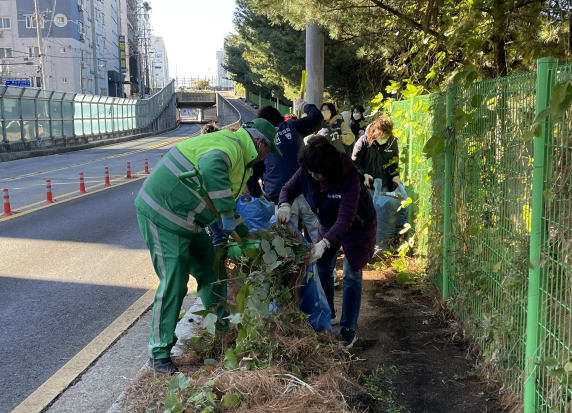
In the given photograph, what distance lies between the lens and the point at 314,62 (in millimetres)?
8938

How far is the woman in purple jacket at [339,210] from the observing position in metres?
3.90

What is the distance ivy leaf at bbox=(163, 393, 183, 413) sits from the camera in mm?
2987

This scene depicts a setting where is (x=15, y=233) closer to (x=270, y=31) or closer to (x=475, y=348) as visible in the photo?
(x=475, y=348)

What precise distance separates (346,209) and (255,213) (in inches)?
60.2

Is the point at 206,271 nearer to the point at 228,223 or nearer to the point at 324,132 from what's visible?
the point at 228,223

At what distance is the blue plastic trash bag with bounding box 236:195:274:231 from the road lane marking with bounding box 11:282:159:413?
1372 millimetres

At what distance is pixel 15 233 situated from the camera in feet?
29.6

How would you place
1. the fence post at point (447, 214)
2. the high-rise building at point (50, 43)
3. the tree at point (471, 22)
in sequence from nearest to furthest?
1. the fence post at point (447, 214)
2. the tree at point (471, 22)
3. the high-rise building at point (50, 43)

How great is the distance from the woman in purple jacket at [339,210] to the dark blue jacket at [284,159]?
1.35 metres

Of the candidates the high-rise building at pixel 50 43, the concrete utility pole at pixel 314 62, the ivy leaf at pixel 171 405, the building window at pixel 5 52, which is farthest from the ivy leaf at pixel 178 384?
the building window at pixel 5 52

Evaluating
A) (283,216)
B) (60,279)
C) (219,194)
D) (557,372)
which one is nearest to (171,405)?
(219,194)

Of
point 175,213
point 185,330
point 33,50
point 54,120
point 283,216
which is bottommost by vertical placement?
point 185,330

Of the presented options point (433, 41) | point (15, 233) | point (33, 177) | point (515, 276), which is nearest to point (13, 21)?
point (33, 177)

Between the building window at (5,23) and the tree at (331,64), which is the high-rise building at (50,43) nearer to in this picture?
the building window at (5,23)
